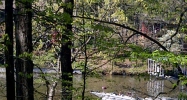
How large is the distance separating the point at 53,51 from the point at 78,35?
2.22 metres

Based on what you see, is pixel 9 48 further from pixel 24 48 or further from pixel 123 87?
pixel 123 87

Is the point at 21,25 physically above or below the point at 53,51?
above

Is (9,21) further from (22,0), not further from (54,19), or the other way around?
(54,19)

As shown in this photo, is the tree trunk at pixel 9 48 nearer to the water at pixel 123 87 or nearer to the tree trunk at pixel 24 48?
the water at pixel 123 87

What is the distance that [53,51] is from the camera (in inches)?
288

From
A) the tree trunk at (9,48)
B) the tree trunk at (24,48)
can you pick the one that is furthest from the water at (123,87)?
the tree trunk at (9,48)

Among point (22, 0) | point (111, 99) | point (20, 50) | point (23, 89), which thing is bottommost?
point (111, 99)

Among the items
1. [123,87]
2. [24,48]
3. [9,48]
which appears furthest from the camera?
[123,87]

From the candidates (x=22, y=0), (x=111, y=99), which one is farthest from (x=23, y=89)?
(x=111, y=99)

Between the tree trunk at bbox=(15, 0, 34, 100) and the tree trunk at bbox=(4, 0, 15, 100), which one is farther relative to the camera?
the tree trunk at bbox=(15, 0, 34, 100)

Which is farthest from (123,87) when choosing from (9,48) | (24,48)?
(9,48)

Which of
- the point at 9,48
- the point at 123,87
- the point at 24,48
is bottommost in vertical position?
the point at 123,87

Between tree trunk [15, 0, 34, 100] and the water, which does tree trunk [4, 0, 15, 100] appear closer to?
the water

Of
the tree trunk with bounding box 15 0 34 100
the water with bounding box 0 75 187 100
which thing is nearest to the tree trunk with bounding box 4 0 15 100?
the water with bounding box 0 75 187 100
